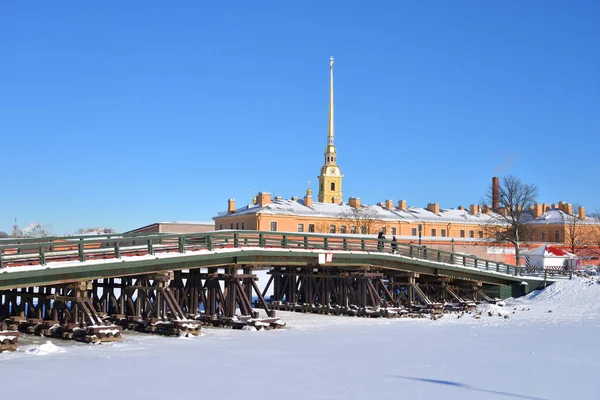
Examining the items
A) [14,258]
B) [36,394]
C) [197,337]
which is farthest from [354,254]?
[36,394]

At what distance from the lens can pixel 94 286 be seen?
30719mm

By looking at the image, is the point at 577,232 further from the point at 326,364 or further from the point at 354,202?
the point at 326,364

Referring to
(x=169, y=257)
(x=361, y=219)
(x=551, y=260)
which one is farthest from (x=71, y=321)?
(x=361, y=219)

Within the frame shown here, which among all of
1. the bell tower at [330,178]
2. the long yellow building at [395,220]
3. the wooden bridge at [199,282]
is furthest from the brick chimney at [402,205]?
the wooden bridge at [199,282]

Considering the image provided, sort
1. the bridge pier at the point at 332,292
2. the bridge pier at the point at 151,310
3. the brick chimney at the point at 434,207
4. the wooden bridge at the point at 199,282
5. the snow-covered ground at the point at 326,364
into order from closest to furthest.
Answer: the snow-covered ground at the point at 326,364 < the wooden bridge at the point at 199,282 < the bridge pier at the point at 151,310 < the bridge pier at the point at 332,292 < the brick chimney at the point at 434,207

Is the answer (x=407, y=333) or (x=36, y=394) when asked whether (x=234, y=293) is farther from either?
(x=36, y=394)

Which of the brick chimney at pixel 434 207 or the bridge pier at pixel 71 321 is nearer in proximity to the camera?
the bridge pier at pixel 71 321

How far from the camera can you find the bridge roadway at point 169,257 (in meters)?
24.2

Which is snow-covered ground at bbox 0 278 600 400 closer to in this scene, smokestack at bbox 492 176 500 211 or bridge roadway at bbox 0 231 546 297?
bridge roadway at bbox 0 231 546 297

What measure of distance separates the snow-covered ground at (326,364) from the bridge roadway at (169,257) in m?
2.25

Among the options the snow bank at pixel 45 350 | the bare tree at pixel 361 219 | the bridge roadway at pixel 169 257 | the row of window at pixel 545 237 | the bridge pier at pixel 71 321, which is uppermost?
the bare tree at pixel 361 219

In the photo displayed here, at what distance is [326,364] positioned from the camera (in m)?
21.0

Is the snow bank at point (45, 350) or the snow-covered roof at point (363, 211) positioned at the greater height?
the snow-covered roof at point (363, 211)

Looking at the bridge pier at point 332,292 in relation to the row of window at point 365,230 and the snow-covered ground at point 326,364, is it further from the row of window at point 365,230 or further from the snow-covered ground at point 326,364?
the row of window at point 365,230
